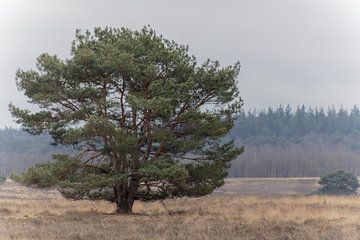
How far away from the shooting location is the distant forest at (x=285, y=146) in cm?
10012

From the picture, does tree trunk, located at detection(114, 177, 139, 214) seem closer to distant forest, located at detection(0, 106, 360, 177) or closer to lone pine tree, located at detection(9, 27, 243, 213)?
lone pine tree, located at detection(9, 27, 243, 213)

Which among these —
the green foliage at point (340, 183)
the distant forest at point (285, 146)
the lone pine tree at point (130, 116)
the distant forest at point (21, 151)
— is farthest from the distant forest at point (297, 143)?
the lone pine tree at point (130, 116)

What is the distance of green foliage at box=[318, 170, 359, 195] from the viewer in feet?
170

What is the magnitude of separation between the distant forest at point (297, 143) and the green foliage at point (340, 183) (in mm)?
27400

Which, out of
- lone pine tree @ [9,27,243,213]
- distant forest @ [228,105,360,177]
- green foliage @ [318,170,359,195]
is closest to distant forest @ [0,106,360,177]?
distant forest @ [228,105,360,177]

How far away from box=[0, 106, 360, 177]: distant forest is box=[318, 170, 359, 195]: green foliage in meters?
27.3

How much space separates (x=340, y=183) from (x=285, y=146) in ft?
233

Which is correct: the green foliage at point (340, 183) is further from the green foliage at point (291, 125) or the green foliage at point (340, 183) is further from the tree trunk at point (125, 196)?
the green foliage at point (291, 125)

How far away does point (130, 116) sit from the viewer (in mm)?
23172

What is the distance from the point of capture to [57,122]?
23250 millimetres

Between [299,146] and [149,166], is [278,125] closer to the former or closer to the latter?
[299,146]

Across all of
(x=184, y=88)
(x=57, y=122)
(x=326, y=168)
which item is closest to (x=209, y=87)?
(x=184, y=88)

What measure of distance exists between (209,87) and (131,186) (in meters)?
5.71

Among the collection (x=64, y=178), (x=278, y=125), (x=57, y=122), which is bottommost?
(x=64, y=178)
